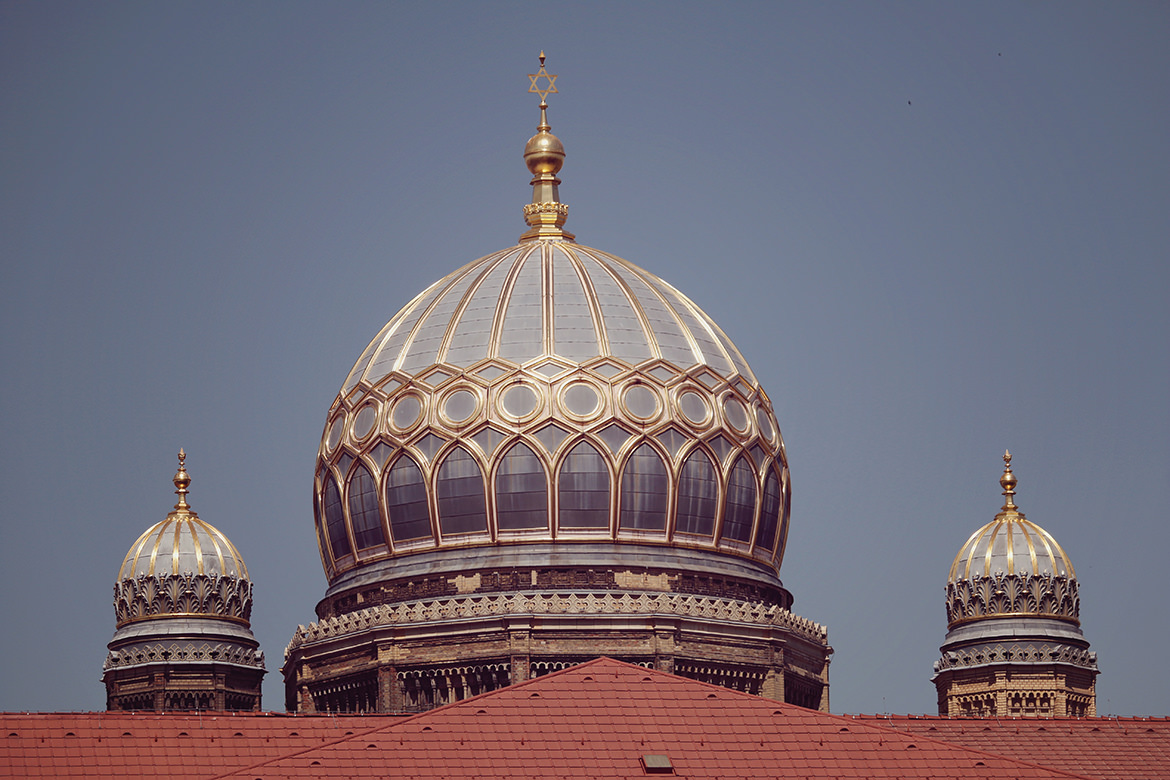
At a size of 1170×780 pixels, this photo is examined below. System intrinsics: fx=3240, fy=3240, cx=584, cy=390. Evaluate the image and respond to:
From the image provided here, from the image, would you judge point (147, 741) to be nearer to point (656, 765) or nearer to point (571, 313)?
point (656, 765)

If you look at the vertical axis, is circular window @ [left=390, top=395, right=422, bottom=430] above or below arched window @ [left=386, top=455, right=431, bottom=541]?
above

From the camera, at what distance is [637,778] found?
55.5m

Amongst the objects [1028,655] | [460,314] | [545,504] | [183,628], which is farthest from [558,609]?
[1028,655]

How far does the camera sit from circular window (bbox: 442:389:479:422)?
2913 inches

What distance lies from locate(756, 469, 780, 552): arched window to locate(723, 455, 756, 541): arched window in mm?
387

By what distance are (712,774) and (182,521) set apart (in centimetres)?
2684

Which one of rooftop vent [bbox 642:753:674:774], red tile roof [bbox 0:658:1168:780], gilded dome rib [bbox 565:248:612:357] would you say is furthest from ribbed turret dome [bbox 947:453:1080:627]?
rooftop vent [bbox 642:753:674:774]

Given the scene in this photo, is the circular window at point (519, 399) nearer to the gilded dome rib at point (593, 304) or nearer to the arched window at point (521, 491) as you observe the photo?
the arched window at point (521, 491)

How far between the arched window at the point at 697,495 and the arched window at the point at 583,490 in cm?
179

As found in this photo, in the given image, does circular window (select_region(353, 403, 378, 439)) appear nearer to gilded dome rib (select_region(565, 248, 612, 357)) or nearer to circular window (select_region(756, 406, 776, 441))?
gilded dome rib (select_region(565, 248, 612, 357))

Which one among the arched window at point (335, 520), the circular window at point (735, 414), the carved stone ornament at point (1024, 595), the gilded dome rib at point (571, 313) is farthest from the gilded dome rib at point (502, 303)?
the carved stone ornament at point (1024, 595)

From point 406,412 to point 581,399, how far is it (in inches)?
164

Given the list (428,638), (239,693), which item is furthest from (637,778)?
(239,693)

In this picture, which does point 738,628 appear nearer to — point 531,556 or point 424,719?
point 531,556
